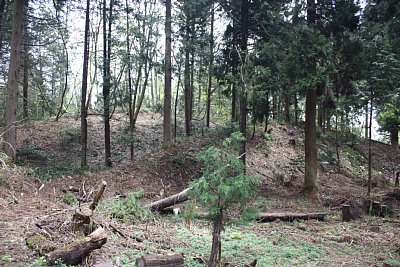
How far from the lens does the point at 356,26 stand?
11.8m

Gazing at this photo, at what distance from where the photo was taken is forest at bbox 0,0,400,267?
210 inches

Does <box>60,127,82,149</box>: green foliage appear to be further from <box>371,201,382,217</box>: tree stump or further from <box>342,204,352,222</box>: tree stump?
<box>371,201,382,217</box>: tree stump

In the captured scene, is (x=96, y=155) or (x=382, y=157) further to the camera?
(x=382, y=157)

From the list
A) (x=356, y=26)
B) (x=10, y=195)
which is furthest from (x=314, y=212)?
(x=10, y=195)

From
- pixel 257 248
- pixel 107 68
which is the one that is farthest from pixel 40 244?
pixel 107 68

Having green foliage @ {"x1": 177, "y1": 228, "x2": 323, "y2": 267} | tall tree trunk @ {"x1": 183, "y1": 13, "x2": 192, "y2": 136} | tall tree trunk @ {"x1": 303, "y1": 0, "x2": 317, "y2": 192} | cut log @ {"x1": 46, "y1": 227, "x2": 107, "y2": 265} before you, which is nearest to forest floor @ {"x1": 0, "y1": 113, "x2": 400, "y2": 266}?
green foliage @ {"x1": 177, "y1": 228, "x2": 323, "y2": 267}

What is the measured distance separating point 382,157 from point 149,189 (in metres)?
18.7

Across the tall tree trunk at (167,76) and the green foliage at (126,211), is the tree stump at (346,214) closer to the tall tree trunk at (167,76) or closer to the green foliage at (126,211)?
the green foliage at (126,211)

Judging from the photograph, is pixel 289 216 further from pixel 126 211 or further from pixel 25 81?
pixel 25 81

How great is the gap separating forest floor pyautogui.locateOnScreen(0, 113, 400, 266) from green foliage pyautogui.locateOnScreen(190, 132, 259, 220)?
3.53 feet

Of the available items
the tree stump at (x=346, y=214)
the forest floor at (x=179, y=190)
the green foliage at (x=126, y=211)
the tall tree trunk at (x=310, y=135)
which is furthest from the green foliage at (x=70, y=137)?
the tree stump at (x=346, y=214)

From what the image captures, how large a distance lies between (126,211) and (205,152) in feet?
11.5

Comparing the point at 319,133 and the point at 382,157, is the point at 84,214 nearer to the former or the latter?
the point at 319,133

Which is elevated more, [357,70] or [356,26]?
[356,26]
